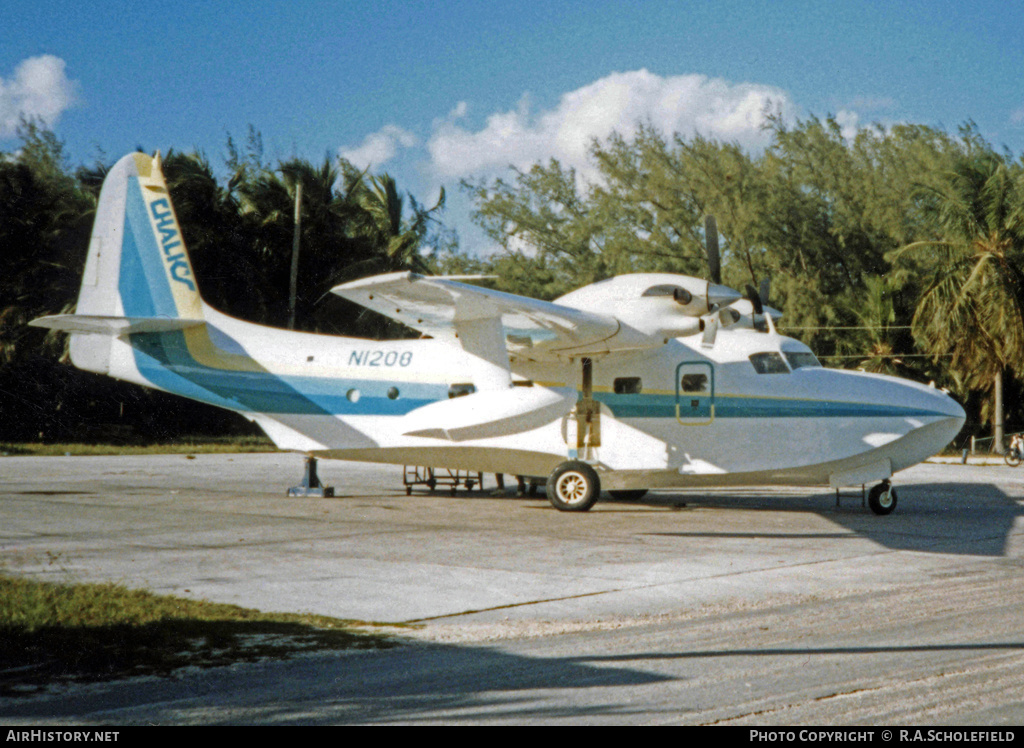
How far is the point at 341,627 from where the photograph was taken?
6.78m

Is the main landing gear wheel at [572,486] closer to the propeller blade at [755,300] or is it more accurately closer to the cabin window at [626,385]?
the cabin window at [626,385]

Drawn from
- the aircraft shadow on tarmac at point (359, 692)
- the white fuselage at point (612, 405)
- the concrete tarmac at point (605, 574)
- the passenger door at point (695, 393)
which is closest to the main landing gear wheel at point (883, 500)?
the concrete tarmac at point (605, 574)

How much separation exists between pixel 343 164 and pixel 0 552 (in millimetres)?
35121

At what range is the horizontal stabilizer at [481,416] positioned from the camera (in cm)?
1245

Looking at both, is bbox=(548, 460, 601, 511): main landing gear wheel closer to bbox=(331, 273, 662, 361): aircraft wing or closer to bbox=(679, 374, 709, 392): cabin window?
bbox=(331, 273, 662, 361): aircraft wing

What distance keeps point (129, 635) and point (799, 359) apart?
37.5 feet

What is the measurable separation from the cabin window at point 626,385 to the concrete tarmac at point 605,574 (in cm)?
198

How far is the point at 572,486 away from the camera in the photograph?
14.8 m

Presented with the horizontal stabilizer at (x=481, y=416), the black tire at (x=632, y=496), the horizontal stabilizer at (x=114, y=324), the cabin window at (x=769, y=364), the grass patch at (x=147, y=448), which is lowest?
the black tire at (x=632, y=496)

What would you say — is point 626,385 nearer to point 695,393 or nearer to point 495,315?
point 695,393

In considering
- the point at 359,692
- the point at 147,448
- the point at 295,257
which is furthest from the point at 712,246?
the point at 295,257

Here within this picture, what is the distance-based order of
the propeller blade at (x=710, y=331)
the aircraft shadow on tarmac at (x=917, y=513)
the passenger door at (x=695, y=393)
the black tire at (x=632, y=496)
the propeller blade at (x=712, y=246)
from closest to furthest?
the aircraft shadow on tarmac at (x=917, y=513)
the propeller blade at (x=710, y=331)
the propeller blade at (x=712, y=246)
the passenger door at (x=695, y=393)
the black tire at (x=632, y=496)
